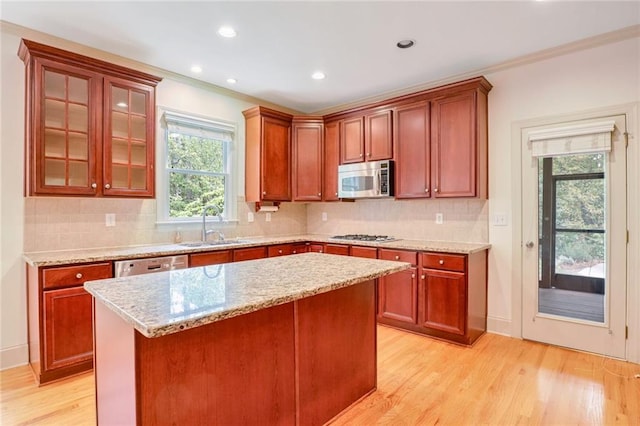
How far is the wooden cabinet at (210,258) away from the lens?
327 centimetres

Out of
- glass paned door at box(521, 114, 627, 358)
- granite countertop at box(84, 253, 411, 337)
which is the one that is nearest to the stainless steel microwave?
glass paned door at box(521, 114, 627, 358)

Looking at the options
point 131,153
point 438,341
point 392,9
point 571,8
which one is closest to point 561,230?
point 438,341

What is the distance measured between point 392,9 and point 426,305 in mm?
2609

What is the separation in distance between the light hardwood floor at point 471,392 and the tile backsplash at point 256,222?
1.12m

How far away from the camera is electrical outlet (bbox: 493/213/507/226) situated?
3510mm

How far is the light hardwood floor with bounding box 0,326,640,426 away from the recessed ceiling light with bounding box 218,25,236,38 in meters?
2.88

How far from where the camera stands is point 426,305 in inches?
136

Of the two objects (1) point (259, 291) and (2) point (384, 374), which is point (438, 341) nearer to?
(2) point (384, 374)

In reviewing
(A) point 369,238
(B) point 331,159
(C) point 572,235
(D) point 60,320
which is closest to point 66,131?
(D) point 60,320

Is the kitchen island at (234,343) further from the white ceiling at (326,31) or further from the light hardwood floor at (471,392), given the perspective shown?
the white ceiling at (326,31)

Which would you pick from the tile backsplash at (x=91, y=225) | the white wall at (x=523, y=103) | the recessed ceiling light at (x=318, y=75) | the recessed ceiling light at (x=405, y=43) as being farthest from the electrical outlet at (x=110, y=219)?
the white wall at (x=523, y=103)

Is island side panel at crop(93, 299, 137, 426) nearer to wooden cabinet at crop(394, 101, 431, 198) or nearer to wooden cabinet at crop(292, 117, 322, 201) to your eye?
wooden cabinet at crop(394, 101, 431, 198)

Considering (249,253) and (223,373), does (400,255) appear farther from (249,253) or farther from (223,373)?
(223,373)

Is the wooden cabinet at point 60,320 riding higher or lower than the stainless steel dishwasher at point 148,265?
lower
